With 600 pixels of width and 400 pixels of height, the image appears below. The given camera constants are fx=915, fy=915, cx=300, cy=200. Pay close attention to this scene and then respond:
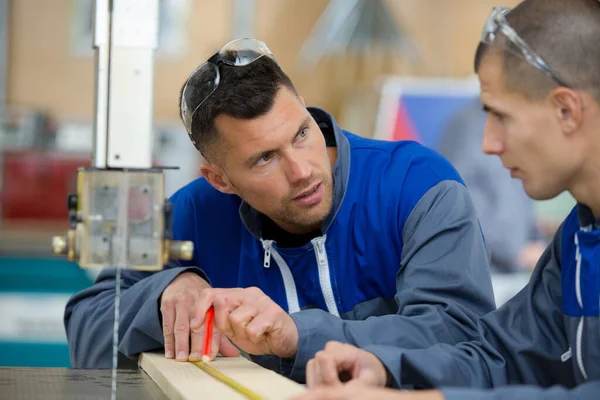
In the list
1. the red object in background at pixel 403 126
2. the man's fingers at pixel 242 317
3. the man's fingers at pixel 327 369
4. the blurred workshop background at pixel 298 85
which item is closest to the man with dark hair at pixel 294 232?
the man's fingers at pixel 242 317

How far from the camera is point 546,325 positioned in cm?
143

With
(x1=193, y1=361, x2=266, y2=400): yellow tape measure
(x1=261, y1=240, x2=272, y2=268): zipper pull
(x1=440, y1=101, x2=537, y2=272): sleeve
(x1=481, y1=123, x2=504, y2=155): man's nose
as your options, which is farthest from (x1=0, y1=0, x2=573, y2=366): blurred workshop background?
(x1=481, y1=123, x2=504, y2=155): man's nose

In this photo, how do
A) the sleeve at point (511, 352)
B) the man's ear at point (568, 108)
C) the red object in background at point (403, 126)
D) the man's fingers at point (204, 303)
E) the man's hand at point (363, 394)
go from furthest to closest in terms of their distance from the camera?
the red object in background at point (403, 126) < the man's fingers at point (204, 303) < the sleeve at point (511, 352) < the man's ear at point (568, 108) < the man's hand at point (363, 394)

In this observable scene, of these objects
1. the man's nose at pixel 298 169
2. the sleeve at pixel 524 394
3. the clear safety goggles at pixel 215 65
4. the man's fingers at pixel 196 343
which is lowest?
the man's fingers at pixel 196 343

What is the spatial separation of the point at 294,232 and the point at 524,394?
83 cm

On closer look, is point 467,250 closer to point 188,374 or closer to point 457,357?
point 457,357

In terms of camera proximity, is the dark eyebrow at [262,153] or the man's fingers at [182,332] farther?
the dark eyebrow at [262,153]

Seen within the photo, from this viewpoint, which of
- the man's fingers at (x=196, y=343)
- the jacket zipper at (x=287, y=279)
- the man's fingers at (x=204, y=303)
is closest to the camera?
the man's fingers at (x=204, y=303)

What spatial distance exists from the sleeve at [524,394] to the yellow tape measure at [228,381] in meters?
0.28

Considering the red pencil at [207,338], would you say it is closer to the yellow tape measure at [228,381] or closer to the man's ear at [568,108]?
the yellow tape measure at [228,381]

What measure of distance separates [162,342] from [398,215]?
50cm

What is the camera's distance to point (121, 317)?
1.71 metres

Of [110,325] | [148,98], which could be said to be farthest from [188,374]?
[148,98]

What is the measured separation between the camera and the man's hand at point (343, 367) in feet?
4.11
